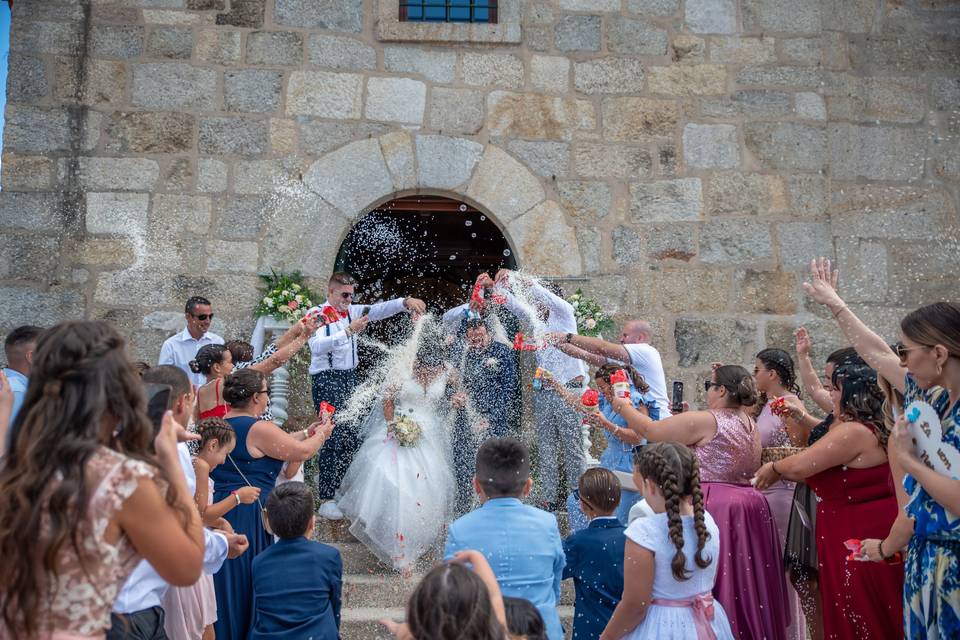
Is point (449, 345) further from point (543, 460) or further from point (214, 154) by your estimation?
A: point (214, 154)

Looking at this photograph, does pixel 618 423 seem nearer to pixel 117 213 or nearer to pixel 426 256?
pixel 117 213

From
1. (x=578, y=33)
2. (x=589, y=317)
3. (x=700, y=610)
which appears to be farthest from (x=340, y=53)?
(x=700, y=610)

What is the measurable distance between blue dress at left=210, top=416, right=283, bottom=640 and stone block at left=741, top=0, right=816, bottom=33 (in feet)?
18.0

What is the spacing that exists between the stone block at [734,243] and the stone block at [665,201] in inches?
7.5

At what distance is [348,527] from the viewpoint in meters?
6.00

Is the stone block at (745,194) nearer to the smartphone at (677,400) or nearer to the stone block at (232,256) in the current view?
the smartphone at (677,400)

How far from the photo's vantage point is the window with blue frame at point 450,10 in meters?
7.47

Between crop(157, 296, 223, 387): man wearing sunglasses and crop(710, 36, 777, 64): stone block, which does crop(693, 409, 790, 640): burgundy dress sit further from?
crop(710, 36, 777, 64): stone block

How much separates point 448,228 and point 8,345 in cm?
678

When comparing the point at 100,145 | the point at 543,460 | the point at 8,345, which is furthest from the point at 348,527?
the point at 100,145

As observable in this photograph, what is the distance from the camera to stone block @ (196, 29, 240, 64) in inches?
280

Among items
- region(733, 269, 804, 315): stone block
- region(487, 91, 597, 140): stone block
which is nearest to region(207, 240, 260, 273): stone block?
Answer: region(487, 91, 597, 140): stone block

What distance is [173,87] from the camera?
708 cm

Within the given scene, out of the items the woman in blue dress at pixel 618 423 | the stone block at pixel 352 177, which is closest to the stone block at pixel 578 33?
the stone block at pixel 352 177
